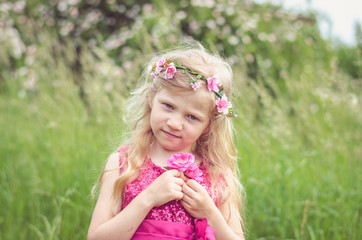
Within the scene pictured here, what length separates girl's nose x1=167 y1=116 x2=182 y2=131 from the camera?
1579 millimetres

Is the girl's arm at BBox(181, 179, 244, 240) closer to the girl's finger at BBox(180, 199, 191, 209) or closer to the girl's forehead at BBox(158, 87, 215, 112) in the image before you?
the girl's finger at BBox(180, 199, 191, 209)

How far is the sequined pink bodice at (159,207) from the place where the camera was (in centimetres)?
161

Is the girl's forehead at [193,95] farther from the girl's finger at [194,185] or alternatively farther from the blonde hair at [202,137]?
the girl's finger at [194,185]

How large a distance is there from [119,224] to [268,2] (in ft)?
20.5

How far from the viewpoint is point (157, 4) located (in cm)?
523

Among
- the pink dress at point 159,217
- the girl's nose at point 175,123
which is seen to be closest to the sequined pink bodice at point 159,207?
the pink dress at point 159,217

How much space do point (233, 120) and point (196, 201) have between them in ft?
7.22

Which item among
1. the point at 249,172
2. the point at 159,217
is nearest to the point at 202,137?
the point at 159,217

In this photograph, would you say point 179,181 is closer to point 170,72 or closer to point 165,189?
point 165,189

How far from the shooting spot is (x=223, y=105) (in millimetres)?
1694

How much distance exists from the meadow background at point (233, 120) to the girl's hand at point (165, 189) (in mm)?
690

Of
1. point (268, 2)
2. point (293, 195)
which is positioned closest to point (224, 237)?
point (293, 195)

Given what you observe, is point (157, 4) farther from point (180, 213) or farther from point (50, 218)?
point (180, 213)

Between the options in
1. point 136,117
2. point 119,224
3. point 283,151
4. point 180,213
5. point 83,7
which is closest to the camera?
point 119,224
